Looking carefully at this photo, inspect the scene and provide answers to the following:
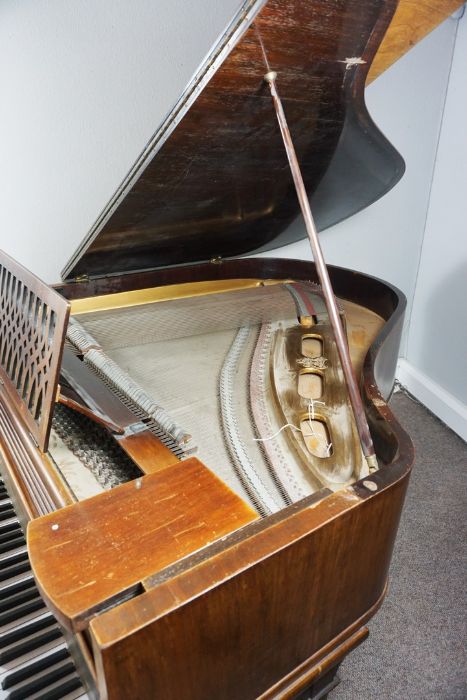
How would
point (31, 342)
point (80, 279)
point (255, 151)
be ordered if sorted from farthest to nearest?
point (80, 279)
point (255, 151)
point (31, 342)

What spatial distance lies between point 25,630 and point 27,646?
0.11 feet

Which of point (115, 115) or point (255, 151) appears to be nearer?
point (255, 151)

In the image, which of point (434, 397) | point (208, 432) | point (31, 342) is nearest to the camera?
point (31, 342)

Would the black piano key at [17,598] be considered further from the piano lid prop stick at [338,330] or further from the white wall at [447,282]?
the white wall at [447,282]

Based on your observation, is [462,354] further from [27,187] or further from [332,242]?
[27,187]

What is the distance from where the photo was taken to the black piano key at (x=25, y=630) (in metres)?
0.91

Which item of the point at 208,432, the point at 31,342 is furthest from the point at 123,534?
the point at 208,432

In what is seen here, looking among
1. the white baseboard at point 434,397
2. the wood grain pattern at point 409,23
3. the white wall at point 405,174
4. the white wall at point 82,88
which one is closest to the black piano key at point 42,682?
the wood grain pattern at point 409,23

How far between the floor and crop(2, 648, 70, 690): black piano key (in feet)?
4.03

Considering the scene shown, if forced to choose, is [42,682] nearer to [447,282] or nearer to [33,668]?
[33,668]

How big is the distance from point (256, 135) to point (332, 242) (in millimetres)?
1829

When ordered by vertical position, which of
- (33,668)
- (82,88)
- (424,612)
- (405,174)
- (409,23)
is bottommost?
(424,612)

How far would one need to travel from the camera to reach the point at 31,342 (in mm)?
1105

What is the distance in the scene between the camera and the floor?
1710mm
